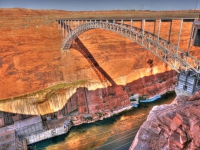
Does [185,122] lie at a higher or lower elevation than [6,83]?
higher

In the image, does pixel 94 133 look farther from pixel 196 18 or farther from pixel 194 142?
pixel 196 18

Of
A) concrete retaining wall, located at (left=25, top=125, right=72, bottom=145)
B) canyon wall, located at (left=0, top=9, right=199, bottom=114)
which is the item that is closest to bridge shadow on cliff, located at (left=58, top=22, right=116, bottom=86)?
canyon wall, located at (left=0, top=9, right=199, bottom=114)

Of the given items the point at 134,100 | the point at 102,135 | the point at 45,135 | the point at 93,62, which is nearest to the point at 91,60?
the point at 93,62

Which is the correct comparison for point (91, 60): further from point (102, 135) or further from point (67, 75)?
point (102, 135)

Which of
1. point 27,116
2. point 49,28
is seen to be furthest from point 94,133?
point 49,28

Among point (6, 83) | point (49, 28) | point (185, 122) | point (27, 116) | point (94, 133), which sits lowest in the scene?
point (94, 133)

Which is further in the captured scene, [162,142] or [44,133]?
[44,133]
